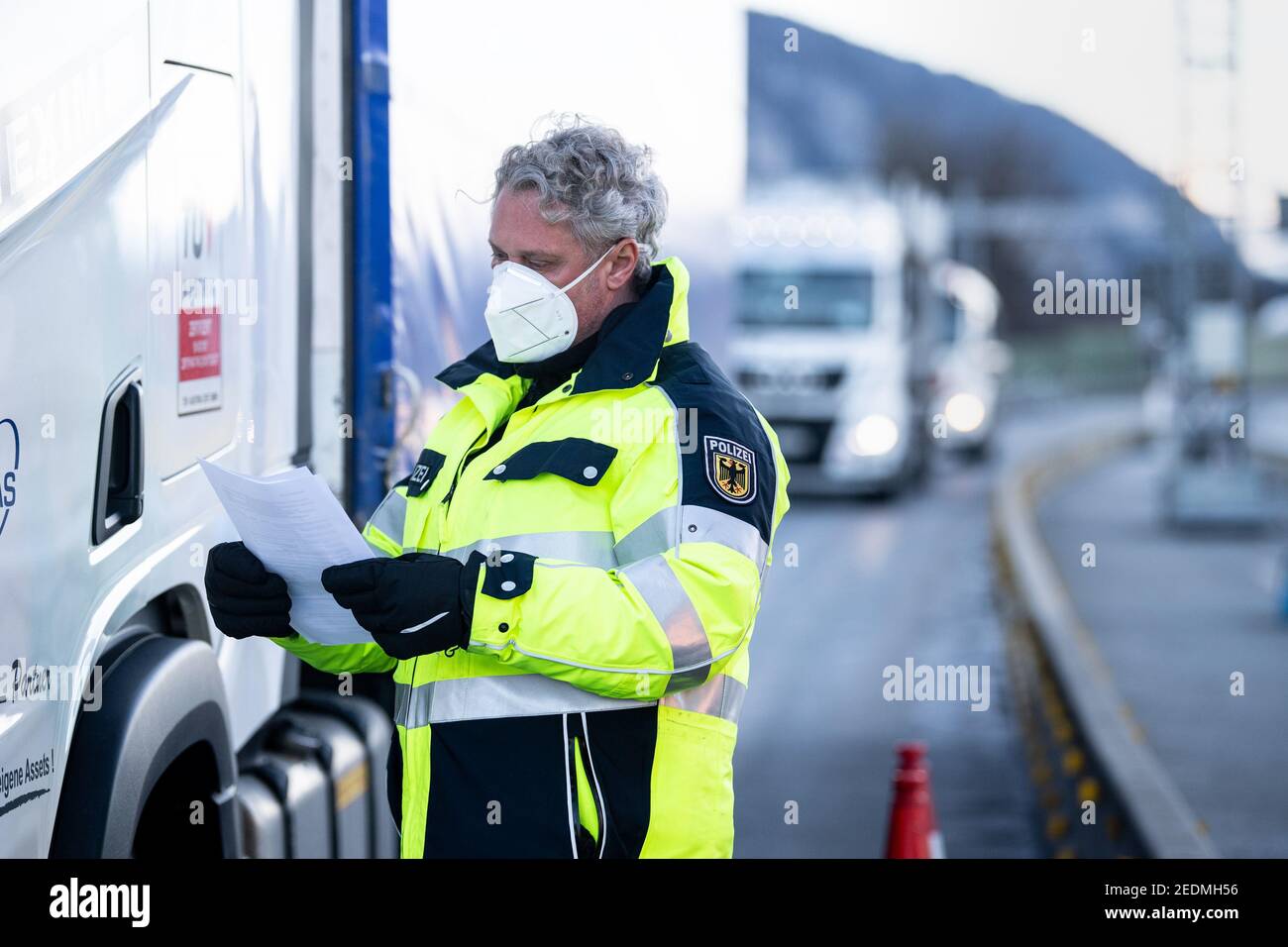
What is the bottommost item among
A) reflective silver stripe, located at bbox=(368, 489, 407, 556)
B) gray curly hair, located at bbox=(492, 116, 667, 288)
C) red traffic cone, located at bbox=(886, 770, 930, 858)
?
red traffic cone, located at bbox=(886, 770, 930, 858)

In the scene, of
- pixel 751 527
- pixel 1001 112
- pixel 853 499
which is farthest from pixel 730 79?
pixel 1001 112

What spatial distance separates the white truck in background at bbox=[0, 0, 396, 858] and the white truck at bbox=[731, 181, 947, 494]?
44.9ft

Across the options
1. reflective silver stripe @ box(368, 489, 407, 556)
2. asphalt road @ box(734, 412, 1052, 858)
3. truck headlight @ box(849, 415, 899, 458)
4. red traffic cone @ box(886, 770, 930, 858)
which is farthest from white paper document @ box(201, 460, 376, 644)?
truck headlight @ box(849, 415, 899, 458)

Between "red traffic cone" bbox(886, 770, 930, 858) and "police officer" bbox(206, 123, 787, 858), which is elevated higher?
"police officer" bbox(206, 123, 787, 858)

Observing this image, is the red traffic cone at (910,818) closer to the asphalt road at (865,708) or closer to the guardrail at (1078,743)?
the asphalt road at (865,708)

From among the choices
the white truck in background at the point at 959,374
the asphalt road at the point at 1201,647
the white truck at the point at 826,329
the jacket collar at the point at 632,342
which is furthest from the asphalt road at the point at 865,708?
the white truck in background at the point at 959,374

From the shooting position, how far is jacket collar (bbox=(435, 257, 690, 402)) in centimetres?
251

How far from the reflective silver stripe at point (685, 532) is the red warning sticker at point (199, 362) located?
91 cm

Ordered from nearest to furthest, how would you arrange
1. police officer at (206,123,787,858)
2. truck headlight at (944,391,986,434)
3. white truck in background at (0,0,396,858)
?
white truck in background at (0,0,396,858) < police officer at (206,123,787,858) < truck headlight at (944,391,986,434)

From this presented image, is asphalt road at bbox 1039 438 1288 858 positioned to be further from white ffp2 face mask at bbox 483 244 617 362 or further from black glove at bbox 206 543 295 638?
black glove at bbox 206 543 295 638

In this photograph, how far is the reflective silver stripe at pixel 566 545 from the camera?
244cm

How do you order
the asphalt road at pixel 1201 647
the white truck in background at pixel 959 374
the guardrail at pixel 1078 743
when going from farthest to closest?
1. the white truck in background at pixel 959 374
2. the asphalt road at pixel 1201 647
3. the guardrail at pixel 1078 743
